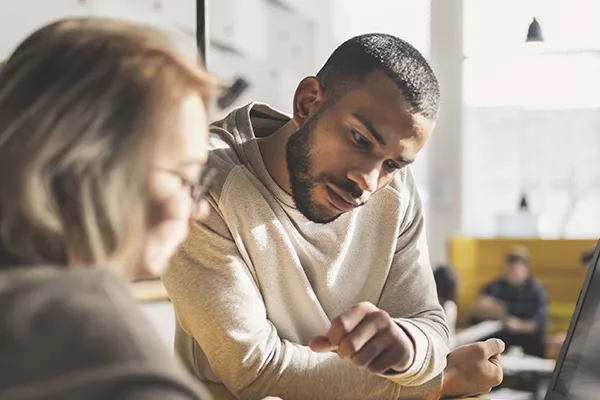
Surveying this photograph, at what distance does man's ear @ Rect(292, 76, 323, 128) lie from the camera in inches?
53.6

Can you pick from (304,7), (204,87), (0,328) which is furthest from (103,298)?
(304,7)

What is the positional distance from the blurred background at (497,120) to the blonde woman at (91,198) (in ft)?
16.5

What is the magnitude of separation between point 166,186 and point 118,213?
0.19 ft

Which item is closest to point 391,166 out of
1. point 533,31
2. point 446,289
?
point 533,31

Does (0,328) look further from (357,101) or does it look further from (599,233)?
(599,233)

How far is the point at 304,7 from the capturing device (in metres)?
6.05

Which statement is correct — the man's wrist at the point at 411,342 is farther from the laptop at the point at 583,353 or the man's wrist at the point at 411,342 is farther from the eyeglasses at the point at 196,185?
the eyeglasses at the point at 196,185

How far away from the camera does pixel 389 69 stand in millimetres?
1276

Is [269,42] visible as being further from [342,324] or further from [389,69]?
[342,324]

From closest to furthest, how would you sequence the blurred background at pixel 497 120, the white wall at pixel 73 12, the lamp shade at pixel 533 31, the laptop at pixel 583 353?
1. the laptop at pixel 583 353
2. the lamp shade at pixel 533 31
3. the white wall at pixel 73 12
4. the blurred background at pixel 497 120

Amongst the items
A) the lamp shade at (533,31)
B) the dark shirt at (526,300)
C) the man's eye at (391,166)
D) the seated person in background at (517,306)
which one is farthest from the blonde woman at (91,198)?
the dark shirt at (526,300)

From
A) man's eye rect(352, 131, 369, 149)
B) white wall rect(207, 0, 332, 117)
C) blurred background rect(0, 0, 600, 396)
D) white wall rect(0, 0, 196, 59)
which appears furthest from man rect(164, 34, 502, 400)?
blurred background rect(0, 0, 600, 396)

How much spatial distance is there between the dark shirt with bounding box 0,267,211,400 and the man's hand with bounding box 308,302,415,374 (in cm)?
40

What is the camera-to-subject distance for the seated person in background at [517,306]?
542 centimetres
